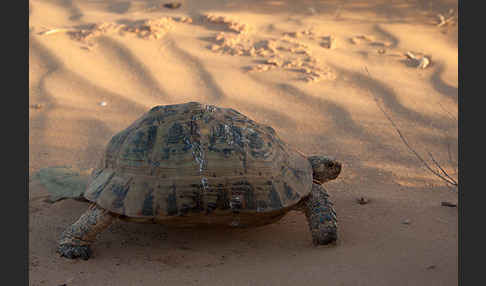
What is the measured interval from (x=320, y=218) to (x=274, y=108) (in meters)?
3.08

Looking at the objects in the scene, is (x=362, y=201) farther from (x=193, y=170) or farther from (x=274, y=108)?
(x=274, y=108)

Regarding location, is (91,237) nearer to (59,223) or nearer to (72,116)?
(59,223)

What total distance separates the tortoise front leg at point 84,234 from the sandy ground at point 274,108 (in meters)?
0.07

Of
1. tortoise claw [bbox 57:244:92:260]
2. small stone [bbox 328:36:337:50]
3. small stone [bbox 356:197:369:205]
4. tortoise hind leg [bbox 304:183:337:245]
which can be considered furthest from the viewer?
small stone [bbox 328:36:337:50]

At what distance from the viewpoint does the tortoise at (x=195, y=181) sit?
9.98ft

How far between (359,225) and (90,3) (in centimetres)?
736

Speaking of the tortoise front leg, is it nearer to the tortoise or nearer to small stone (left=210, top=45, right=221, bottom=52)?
the tortoise

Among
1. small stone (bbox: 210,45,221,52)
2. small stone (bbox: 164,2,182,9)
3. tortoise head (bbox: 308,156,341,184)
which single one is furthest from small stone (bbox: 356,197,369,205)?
small stone (bbox: 164,2,182,9)

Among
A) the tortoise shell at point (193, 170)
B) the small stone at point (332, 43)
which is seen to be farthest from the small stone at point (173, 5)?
the tortoise shell at point (193, 170)

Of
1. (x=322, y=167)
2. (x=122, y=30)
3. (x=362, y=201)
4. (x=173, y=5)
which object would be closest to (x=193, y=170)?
(x=322, y=167)

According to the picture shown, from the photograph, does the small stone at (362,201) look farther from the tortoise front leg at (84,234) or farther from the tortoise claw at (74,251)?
the tortoise claw at (74,251)

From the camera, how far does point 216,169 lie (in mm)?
3096

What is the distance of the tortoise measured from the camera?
3.04 m

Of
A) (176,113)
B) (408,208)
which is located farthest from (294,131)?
(176,113)
